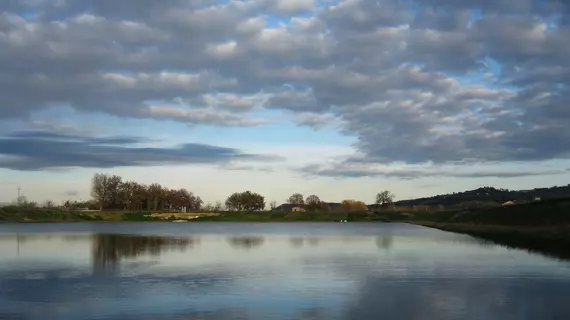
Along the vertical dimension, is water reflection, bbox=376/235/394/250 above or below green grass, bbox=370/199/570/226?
below

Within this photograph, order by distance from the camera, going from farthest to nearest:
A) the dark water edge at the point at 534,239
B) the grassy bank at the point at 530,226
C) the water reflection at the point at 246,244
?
the grassy bank at the point at 530,226, the water reflection at the point at 246,244, the dark water edge at the point at 534,239

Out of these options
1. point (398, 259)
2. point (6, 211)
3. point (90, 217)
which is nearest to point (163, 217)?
point (90, 217)

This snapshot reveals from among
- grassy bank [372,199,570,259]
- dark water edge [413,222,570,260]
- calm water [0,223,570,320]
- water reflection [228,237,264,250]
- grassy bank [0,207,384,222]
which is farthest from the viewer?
grassy bank [0,207,384,222]

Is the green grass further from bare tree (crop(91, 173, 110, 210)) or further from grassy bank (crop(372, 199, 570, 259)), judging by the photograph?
bare tree (crop(91, 173, 110, 210))

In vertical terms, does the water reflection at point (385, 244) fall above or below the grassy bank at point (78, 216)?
below

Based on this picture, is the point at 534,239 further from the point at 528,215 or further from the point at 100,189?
the point at 100,189

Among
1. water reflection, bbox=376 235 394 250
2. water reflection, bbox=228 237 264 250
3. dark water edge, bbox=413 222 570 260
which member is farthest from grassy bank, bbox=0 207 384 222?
water reflection, bbox=376 235 394 250

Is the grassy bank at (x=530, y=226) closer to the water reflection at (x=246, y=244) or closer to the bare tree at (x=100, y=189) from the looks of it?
the water reflection at (x=246, y=244)

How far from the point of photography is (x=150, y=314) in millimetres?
17578

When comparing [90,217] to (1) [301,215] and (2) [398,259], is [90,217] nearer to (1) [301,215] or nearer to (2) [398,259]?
(1) [301,215]

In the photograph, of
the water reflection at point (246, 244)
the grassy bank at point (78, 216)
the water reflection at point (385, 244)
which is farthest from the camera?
the grassy bank at point (78, 216)

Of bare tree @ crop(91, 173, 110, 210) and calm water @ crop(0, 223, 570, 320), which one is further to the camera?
bare tree @ crop(91, 173, 110, 210)

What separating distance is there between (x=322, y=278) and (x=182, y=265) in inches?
363

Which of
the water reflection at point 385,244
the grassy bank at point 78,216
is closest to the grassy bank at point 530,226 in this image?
the water reflection at point 385,244
